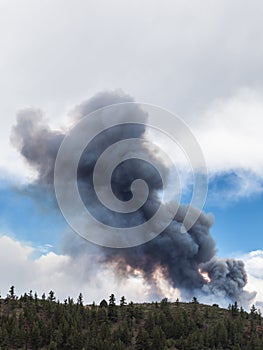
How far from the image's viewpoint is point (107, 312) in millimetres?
188625

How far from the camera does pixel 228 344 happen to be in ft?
515

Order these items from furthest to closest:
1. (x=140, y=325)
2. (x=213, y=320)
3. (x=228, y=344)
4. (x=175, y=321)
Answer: (x=213, y=320), (x=140, y=325), (x=175, y=321), (x=228, y=344)

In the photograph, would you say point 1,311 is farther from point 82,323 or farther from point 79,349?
point 79,349

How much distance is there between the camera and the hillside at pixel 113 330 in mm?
146250

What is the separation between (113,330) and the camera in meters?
169

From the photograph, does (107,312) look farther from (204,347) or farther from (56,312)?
(204,347)

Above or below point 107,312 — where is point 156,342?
below

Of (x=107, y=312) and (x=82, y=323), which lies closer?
(x=82, y=323)

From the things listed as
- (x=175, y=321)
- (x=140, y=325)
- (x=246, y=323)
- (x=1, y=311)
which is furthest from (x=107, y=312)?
(x=246, y=323)

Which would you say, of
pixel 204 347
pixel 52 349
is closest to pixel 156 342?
pixel 204 347

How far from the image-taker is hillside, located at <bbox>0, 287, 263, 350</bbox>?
146250 millimetres

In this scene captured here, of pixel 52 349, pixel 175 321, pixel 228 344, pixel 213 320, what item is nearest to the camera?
pixel 52 349

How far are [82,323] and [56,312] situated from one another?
38.7 ft

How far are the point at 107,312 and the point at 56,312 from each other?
2778 centimetres
